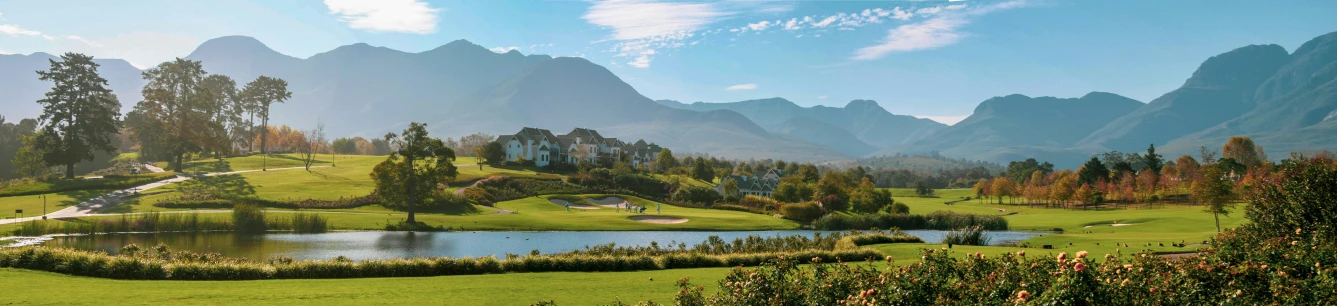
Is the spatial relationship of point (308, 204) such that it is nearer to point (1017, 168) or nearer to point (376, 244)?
point (376, 244)

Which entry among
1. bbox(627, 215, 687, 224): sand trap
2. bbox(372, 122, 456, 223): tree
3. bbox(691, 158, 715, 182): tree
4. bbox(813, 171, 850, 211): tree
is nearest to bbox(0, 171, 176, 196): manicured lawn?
bbox(372, 122, 456, 223): tree

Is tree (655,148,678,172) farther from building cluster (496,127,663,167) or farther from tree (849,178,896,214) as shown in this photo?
tree (849,178,896,214)

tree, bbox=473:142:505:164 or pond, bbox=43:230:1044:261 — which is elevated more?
tree, bbox=473:142:505:164

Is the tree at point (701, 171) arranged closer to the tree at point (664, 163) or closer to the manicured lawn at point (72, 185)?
the tree at point (664, 163)

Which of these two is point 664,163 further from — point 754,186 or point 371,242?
point 371,242

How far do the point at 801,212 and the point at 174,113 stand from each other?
206 feet

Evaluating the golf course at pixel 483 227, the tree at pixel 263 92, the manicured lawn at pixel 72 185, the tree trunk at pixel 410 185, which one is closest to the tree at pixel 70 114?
the manicured lawn at pixel 72 185

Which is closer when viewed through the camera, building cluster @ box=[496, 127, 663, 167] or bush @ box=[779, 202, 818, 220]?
bush @ box=[779, 202, 818, 220]

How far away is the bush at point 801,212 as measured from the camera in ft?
216

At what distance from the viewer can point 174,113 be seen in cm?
7381

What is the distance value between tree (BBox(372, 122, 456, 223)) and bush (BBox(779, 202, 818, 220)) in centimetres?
2949

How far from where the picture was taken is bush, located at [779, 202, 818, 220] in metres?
65.9

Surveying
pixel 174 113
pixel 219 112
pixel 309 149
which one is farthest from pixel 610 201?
pixel 219 112

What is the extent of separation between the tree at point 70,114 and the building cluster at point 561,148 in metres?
45.3
